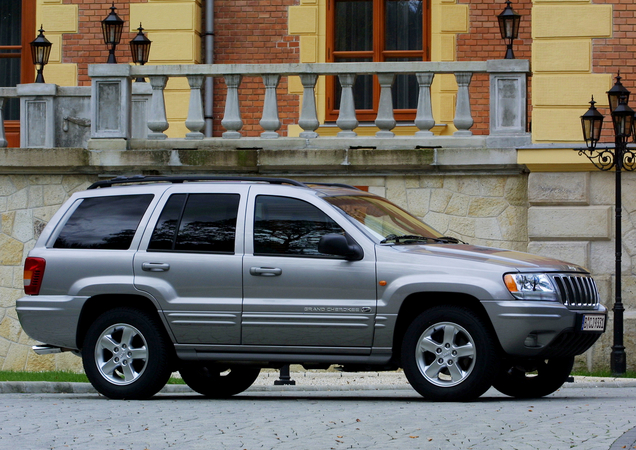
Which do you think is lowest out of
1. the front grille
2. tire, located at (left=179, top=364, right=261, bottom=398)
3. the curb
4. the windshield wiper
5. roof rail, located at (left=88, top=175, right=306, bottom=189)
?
the curb

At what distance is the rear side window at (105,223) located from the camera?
392 inches

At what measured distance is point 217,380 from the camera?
1077 cm

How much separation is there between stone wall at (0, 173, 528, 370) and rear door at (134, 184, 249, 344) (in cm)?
468

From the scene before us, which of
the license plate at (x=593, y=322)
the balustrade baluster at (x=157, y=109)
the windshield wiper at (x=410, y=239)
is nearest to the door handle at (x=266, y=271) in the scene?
the windshield wiper at (x=410, y=239)

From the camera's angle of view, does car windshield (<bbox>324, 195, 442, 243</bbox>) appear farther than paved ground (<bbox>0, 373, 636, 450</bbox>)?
Yes

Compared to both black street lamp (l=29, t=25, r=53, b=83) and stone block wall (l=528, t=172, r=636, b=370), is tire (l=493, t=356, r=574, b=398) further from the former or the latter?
black street lamp (l=29, t=25, r=53, b=83)

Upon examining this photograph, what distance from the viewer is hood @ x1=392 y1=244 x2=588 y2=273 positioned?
8930mm

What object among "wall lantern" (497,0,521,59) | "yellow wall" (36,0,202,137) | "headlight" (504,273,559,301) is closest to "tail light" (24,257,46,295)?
"headlight" (504,273,559,301)

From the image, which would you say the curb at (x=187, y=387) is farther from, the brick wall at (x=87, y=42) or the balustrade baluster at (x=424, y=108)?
the brick wall at (x=87, y=42)

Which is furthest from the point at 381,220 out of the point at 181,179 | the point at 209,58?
the point at 209,58

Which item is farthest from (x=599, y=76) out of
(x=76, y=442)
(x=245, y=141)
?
(x=76, y=442)

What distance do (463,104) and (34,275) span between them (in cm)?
604

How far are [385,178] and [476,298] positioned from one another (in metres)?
5.43

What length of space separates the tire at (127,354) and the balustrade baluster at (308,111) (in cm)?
507
